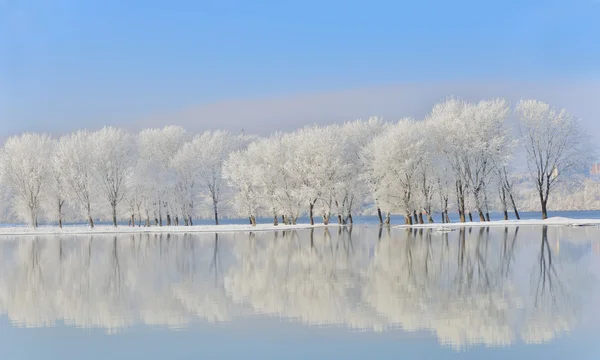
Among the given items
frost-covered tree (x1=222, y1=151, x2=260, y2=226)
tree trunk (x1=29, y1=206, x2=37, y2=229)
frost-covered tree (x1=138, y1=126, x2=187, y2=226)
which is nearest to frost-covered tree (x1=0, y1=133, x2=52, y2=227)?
tree trunk (x1=29, y1=206, x2=37, y2=229)

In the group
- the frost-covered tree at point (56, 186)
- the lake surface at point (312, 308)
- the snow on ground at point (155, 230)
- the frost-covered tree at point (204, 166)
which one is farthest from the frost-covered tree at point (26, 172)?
the lake surface at point (312, 308)

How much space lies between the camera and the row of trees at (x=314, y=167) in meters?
59.9

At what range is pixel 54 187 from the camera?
235 feet

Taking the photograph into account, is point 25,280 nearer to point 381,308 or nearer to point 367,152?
point 381,308

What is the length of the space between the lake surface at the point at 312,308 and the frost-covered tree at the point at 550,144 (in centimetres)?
3446

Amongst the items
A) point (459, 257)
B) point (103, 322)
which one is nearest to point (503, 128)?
point (459, 257)

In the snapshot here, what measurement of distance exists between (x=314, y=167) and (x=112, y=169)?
78.8 ft

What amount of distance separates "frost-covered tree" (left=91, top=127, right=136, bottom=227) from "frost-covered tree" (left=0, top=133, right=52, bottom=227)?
6.76 metres

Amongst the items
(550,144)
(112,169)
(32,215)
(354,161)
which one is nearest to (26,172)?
(32,215)

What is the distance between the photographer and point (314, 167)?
64312 millimetres

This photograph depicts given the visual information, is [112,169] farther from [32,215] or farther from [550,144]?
[550,144]

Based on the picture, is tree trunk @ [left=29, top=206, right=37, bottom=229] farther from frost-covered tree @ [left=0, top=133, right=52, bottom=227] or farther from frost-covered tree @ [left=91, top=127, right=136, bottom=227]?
frost-covered tree @ [left=91, top=127, right=136, bottom=227]

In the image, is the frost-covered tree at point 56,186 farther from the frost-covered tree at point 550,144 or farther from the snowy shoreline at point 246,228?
the frost-covered tree at point 550,144

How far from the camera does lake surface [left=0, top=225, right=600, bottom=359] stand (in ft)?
36.8
